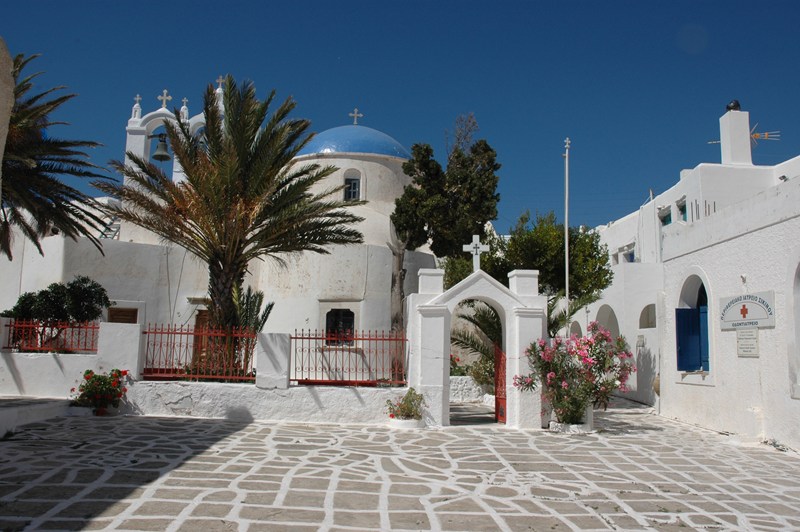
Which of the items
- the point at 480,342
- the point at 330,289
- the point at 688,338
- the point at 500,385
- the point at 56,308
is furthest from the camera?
the point at 330,289

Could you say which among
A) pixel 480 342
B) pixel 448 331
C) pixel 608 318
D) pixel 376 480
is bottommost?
pixel 376 480

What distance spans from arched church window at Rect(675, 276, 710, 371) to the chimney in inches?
A: 419

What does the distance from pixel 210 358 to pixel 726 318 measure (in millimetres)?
9693

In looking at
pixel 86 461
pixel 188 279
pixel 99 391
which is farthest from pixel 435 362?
pixel 188 279

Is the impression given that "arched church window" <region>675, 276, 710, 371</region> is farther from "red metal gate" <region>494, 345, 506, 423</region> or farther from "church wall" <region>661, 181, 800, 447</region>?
"red metal gate" <region>494, 345, 506, 423</region>

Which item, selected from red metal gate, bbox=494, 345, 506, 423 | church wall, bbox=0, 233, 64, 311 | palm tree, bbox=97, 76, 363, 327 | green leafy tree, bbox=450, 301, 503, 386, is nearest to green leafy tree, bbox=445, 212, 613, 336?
green leafy tree, bbox=450, 301, 503, 386

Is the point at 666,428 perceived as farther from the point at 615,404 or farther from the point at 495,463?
the point at 495,463

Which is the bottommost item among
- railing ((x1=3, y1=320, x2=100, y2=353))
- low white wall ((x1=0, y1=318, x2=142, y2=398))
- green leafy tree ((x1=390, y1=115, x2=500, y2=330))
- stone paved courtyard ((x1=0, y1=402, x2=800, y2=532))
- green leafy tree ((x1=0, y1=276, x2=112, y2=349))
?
stone paved courtyard ((x1=0, y1=402, x2=800, y2=532))

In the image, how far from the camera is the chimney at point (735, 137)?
72.0ft

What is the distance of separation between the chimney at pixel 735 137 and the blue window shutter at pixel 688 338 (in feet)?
36.1

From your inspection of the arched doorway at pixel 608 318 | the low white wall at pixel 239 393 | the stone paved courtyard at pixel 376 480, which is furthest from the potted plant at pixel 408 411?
the arched doorway at pixel 608 318

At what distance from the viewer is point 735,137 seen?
21922 mm

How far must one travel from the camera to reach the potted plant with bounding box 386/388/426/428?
11.6m

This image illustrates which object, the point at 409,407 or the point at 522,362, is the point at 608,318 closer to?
the point at 522,362
